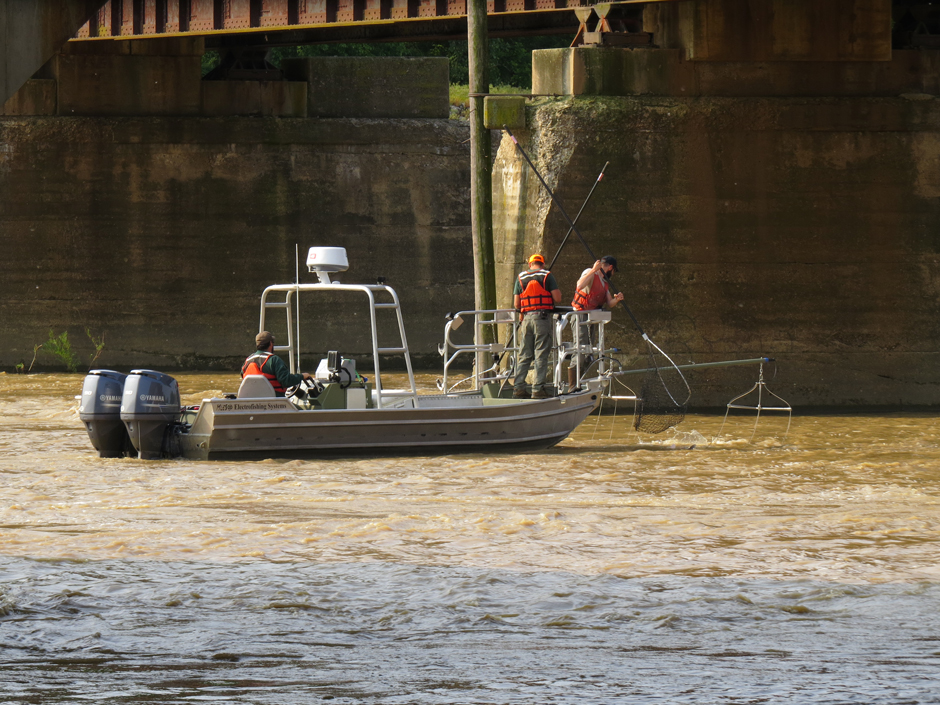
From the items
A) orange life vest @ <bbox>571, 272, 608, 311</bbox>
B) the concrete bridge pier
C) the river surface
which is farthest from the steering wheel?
the concrete bridge pier

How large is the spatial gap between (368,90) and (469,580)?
15.8m

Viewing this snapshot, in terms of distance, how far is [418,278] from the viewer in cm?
2186

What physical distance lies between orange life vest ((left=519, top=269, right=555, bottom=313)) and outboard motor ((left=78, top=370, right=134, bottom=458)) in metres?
3.97

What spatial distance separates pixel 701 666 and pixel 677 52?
1138 cm

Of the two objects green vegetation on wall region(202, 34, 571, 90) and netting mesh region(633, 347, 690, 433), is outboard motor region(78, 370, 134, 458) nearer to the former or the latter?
netting mesh region(633, 347, 690, 433)

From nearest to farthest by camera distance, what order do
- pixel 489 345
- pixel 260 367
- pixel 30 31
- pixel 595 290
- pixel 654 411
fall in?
1. pixel 260 367
2. pixel 654 411
3. pixel 489 345
4. pixel 595 290
5. pixel 30 31

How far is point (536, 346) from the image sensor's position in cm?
1298

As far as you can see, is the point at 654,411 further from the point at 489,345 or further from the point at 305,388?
the point at 305,388

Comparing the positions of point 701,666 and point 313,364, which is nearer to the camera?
point 701,666

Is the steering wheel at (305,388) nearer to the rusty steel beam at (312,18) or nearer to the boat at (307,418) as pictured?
the boat at (307,418)

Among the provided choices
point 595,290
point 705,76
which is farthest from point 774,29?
point 595,290

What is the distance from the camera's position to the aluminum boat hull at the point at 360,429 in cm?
1177

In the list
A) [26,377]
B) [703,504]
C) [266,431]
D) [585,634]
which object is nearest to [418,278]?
[26,377]

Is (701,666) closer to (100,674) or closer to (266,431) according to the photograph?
(100,674)
